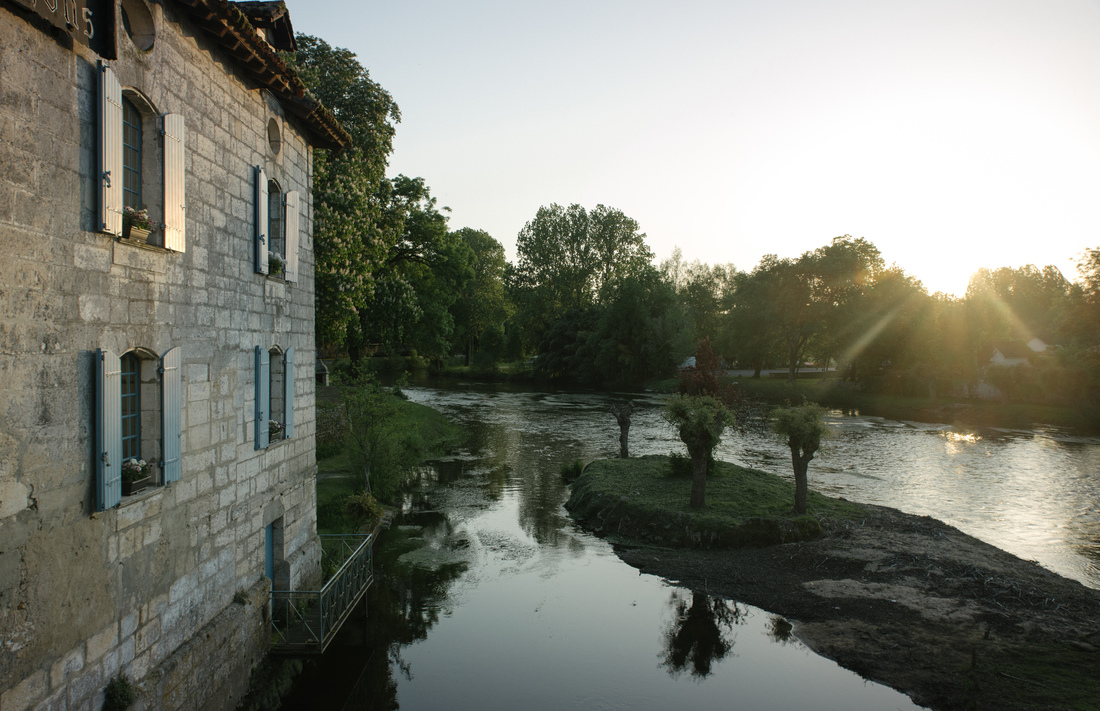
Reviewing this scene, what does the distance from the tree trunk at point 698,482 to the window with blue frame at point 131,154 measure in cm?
1403

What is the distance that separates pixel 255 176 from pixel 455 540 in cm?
1115

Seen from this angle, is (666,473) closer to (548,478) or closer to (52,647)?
(548,478)

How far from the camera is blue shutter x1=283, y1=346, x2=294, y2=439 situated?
1050cm

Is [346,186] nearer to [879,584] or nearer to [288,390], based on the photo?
[288,390]

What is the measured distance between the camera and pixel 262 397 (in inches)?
375

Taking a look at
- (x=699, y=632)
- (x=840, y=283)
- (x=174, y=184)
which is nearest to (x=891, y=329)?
(x=840, y=283)

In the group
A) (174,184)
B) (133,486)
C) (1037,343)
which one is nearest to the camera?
(133,486)

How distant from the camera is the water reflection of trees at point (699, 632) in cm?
1155

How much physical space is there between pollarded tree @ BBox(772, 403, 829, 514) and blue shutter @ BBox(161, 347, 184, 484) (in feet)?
45.4

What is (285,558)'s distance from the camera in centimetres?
1043

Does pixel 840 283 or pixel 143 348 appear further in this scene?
pixel 840 283

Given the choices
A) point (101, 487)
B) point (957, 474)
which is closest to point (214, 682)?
point (101, 487)

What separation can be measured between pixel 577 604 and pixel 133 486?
9.63 metres

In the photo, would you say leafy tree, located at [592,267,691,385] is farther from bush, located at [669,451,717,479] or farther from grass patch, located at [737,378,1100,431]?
bush, located at [669,451,717,479]
